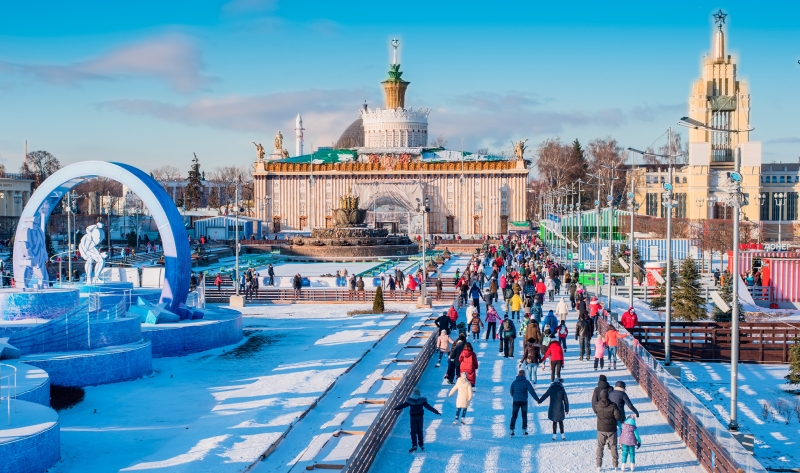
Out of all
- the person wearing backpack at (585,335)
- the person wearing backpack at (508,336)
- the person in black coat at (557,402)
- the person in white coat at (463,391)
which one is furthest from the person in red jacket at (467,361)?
the person wearing backpack at (585,335)

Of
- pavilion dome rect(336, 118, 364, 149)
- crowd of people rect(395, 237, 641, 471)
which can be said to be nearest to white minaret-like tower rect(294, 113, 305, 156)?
pavilion dome rect(336, 118, 364, 149)

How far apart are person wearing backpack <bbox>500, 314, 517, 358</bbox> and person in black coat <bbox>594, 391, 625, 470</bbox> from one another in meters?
6.77

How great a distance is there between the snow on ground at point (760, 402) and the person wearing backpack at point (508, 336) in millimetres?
3414

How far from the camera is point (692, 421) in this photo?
1120 centimetres

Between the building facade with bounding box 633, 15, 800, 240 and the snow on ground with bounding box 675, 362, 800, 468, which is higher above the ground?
the building facade with bounding box 633, 15, 800, 240

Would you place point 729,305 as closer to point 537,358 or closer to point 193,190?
point 537,358

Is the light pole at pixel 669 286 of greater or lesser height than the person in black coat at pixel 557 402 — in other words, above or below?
above

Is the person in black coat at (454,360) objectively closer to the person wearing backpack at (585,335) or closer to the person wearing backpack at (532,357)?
the person wearing backpack at (532,357)

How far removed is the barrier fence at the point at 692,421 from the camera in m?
9.27

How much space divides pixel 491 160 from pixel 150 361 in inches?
2390

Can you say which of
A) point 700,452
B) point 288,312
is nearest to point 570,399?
point 700,452

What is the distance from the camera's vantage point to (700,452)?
10836 millimetres

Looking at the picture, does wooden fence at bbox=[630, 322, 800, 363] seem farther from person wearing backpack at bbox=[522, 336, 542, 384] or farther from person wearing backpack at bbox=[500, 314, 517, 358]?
person wearing backpack at bbox=[522, 336, 542, 384]

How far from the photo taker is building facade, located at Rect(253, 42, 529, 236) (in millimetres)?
75438
